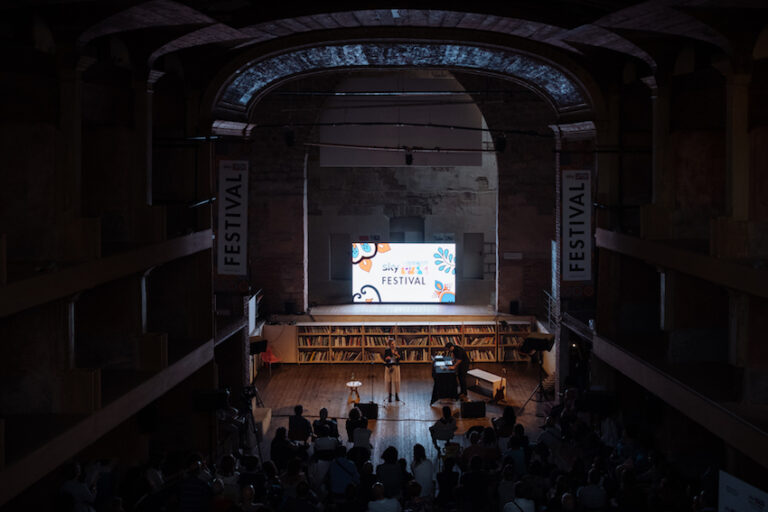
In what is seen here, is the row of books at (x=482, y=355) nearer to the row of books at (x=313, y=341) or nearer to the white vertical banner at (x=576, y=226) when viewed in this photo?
the row of books at (x=313, y=341)

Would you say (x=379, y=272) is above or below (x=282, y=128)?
below

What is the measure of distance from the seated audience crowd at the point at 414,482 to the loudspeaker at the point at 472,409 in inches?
145

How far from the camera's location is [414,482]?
895 centimetres

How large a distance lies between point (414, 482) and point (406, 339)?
11321mm

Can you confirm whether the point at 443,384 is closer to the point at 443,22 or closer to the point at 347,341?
the point at 347,341

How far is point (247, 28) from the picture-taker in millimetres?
11336

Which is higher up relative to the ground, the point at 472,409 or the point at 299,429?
the point at 299,429

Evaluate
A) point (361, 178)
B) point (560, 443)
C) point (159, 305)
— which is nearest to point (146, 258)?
point (159, 305)

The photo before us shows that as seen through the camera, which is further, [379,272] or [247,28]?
[379,272]

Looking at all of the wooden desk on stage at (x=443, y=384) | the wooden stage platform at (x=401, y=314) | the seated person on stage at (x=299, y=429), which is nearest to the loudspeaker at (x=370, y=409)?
the wooden desk on stage at (x=443, y=384)

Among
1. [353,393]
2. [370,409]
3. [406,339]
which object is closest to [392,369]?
[353,393]

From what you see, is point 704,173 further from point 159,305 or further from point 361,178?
point 361,178

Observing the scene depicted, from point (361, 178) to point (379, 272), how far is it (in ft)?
11.8

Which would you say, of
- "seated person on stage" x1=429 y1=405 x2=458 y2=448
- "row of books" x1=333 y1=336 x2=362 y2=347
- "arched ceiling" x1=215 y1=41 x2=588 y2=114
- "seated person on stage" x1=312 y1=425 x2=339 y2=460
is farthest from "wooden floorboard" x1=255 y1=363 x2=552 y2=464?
"arched ceiling" x1=215 y1=41 x2=588 y2=114
